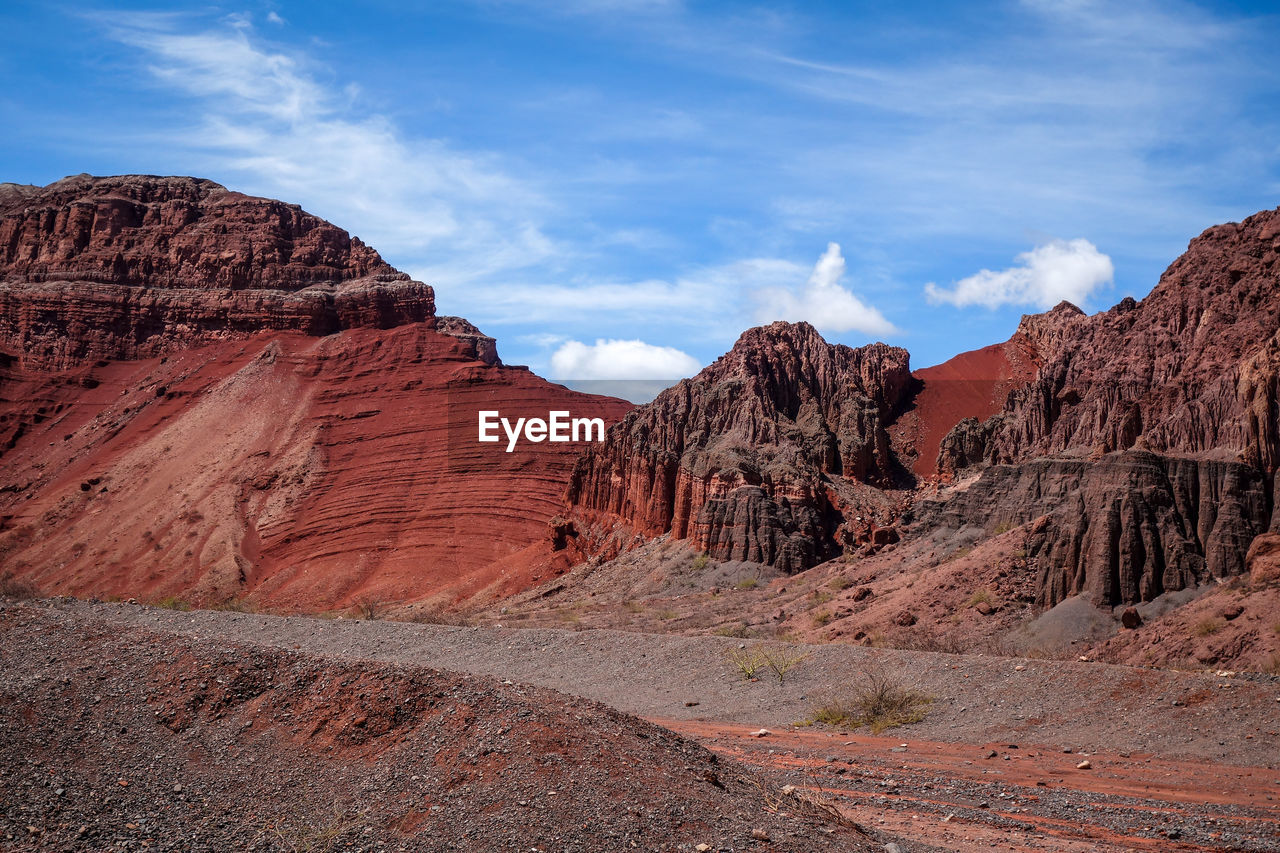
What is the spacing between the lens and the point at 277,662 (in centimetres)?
1112

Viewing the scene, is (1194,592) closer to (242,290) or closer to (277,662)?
(277,662)

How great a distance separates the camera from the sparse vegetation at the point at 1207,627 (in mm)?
21297

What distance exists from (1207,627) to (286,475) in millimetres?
55610

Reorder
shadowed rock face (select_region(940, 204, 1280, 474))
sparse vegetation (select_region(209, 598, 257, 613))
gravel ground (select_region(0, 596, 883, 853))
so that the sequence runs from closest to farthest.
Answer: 1. gravel ground (select_region(0, 596, 883, 853))
2. shadowed rock face (select_region(940, 204, 1280, 474))
3. sparse vegetation (select_region(209, 598, 257, 613))

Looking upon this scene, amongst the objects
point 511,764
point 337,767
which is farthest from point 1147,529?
point 337,767

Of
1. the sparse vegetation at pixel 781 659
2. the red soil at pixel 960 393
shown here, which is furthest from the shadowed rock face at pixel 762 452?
the sparse vegetation at pixel 781 659

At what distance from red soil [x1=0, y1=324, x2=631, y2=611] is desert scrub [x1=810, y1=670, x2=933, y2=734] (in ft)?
108

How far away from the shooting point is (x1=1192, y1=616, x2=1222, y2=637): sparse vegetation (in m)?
21.3

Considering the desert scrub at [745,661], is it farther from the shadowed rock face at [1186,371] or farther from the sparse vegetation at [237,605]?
the sparse vegetation at [237,605]

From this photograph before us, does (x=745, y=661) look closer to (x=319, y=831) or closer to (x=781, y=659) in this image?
(x=781, y=659)

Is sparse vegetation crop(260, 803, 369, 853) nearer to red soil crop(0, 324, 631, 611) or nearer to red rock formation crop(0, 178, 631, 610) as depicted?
red rock formation crop(0, 178, 631, 610)

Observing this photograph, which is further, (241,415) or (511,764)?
(241,415)

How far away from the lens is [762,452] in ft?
159

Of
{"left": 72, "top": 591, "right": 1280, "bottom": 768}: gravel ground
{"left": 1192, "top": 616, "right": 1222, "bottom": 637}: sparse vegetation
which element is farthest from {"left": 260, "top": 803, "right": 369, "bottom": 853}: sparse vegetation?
{"left": 1192, "top": 616, "right": 1222, "bottom": 637}: sparse vegetation
